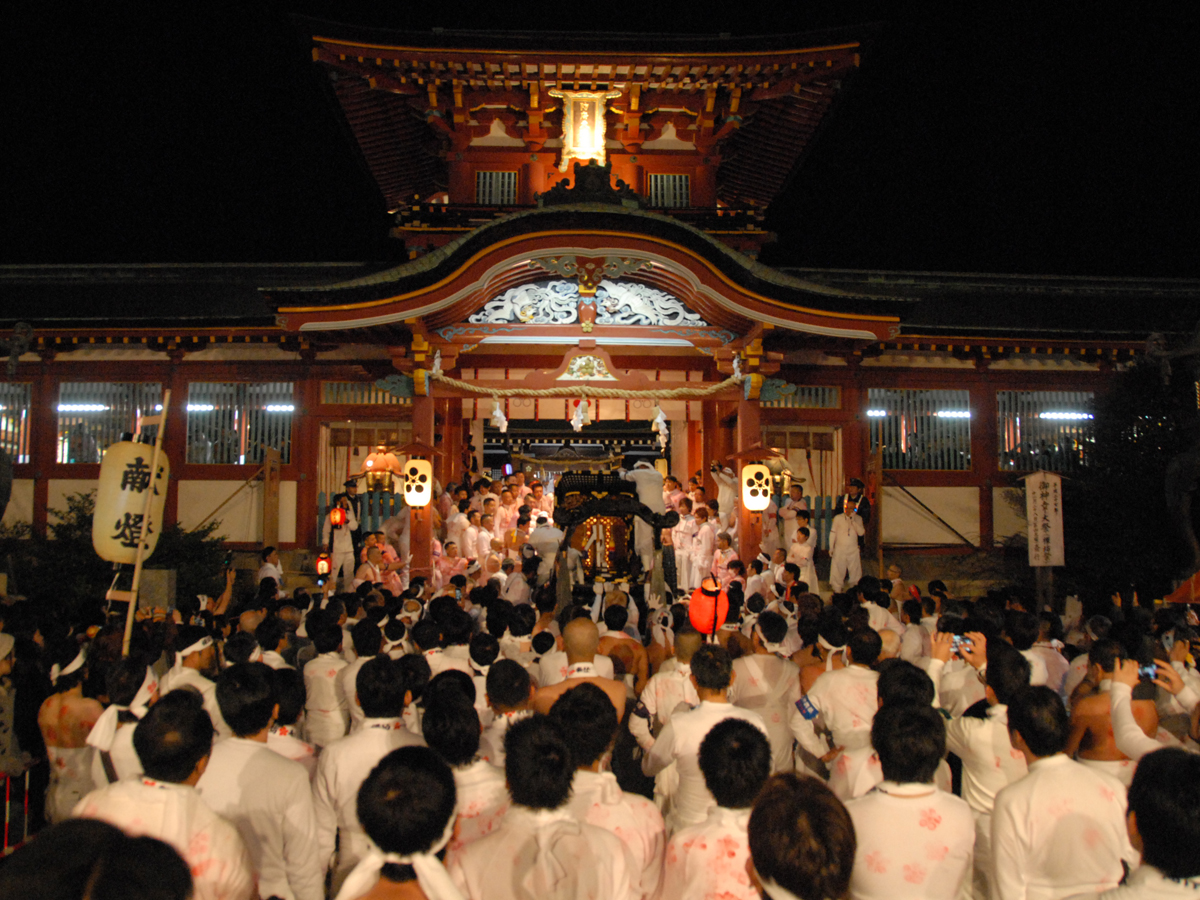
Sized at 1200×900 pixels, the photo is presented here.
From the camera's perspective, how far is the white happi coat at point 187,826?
111 inches

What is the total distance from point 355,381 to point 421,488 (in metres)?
3.53

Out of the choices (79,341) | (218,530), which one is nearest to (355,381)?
(218,530)

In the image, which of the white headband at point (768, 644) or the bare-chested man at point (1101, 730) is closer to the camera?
the bare-chested man at point (1101, 730)

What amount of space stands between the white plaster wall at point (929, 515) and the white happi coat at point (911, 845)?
1144cm

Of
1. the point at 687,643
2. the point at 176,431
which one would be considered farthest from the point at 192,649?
the point at 176,431

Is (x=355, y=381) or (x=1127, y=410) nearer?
(x=1127, y=410)

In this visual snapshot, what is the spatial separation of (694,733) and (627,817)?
84 centimetres

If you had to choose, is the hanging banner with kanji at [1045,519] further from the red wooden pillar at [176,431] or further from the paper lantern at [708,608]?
the red wooden pillar at [176,431]

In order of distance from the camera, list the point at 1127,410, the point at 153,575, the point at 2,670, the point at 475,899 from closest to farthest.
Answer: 1. the point at 475,899
2. the point at 2,670
3. the point at 153,575
4. the point at 1127,410

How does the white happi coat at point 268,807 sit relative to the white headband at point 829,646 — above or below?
below

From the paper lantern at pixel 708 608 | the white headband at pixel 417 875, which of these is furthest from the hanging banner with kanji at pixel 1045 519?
the white headband at pixel 417 875

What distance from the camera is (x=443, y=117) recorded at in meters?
14.1

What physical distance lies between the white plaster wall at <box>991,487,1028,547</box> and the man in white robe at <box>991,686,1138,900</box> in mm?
11650

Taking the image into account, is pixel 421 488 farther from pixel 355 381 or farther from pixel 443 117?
pixel 443 117
